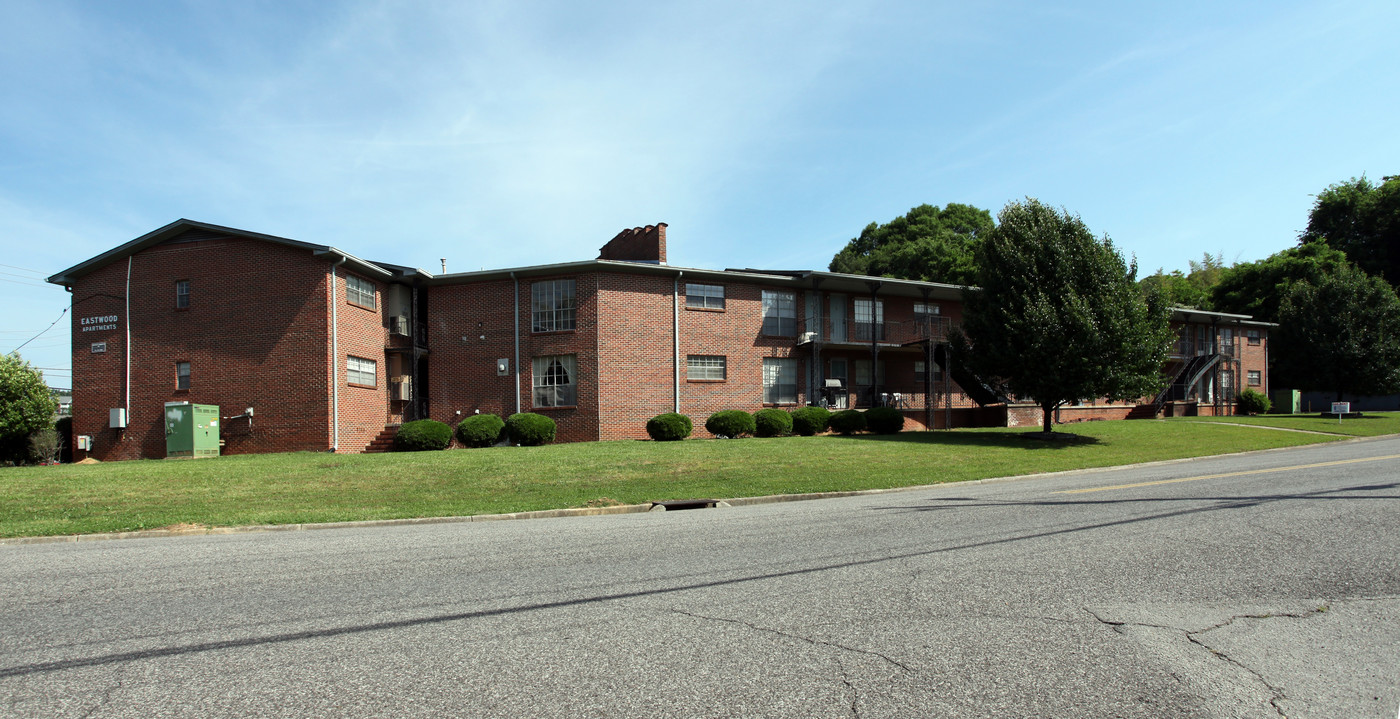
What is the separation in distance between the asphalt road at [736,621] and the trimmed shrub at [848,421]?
1598cm

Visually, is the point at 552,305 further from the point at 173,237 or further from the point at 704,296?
the point at 173,237

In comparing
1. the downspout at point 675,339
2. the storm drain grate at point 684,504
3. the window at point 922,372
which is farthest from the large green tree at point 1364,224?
the storm drain grate at point 684,504

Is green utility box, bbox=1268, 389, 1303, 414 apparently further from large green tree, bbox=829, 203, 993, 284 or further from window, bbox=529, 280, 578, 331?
window, bbox=529, 280, 578, 331

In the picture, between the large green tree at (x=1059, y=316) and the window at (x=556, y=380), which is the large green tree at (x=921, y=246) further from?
the window at (x=556, y=380)

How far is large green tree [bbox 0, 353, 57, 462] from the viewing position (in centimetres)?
2302

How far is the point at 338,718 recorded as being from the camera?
359 cm

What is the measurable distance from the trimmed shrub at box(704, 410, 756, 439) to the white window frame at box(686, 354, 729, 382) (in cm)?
304

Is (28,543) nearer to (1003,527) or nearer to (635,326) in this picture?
(1003,527)

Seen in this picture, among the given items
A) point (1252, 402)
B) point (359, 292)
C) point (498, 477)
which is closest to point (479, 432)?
point (359, 292)

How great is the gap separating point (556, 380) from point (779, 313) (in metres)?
8.90

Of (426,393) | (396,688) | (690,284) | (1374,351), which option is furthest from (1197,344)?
(396,688)

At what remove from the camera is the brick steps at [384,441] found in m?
24.5

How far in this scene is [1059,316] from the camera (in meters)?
22.9

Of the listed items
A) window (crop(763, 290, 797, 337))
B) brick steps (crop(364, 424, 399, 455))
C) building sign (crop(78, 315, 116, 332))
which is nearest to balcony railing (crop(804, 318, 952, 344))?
window (crop(763, 290, 797, 337))
